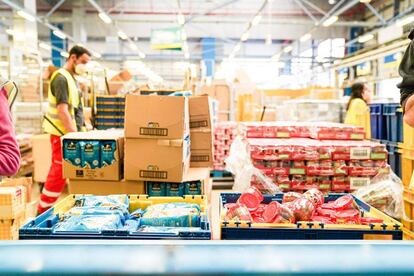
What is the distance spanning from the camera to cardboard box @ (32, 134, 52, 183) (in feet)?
23.3

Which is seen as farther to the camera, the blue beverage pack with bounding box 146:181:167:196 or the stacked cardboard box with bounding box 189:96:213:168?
the stacked cardboard box with bounding box 189:96:213:168

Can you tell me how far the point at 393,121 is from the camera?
5.93m

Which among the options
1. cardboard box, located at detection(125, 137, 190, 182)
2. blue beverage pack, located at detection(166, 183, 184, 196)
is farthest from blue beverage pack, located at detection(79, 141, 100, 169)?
blue beverage pack, located at detection(166, 183, 184, 196)

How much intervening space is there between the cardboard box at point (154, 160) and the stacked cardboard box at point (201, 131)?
626mm

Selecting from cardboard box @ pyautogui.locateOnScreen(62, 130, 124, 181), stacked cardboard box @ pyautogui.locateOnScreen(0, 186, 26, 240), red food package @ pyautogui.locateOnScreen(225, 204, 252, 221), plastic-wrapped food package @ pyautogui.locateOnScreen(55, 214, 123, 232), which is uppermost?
cardboard box @ pyautogui.locateOnScreen(62, 130, 124, 181)

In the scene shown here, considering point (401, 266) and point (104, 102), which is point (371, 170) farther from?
point (104, 102)

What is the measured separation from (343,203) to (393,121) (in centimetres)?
384

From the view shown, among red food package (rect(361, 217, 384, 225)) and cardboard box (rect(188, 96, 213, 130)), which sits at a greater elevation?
cardboard box (rect(188, 96, 213, 130))

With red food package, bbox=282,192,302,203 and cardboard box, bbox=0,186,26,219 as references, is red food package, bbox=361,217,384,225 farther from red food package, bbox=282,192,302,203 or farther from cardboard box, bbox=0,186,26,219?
cardboard box, bbox=0,186,26,219

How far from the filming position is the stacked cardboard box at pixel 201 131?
416cm

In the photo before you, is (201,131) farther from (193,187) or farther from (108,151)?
(108,151)

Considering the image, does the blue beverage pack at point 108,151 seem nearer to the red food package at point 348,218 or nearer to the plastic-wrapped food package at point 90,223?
the plastic-wrapped food package at point 90,223

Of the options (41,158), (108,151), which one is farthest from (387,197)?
(41,158)

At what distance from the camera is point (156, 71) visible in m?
27.0
